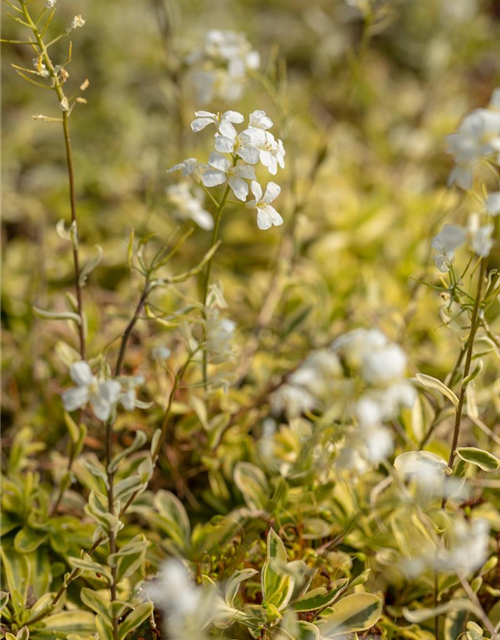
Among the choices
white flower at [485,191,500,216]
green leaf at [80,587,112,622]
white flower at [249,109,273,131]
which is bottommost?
green leaf at [80,587,112,622]

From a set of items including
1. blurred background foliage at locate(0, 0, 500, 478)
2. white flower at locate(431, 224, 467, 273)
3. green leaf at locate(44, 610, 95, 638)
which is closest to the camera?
white flower at locate(431, 224, 467, 273)

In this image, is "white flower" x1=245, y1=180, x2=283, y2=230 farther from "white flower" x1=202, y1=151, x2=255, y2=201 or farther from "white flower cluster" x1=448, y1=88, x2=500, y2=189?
"white flower cluster" x1=448, y1=88, x2=500, y2=189

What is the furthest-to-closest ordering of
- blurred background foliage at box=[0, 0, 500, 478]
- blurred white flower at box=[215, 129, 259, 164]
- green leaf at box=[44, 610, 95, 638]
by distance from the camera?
blurred background foliage at box=[0, 0, 500, 478] → green leaf at box=[44, 610, 95, 638] → blurred white flower at box=[215, 129, 259, 164]

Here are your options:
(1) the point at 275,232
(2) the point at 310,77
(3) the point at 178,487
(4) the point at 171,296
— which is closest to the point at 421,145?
(1) the point at 275,232

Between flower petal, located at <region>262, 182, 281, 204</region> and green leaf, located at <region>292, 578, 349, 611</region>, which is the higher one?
flower petal, located at <region>262, 182, 281, 204</region>

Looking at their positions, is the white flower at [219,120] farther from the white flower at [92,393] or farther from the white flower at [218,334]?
the white flower at [92,393]

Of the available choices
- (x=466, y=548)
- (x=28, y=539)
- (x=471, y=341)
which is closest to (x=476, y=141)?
(x=471, y=341)

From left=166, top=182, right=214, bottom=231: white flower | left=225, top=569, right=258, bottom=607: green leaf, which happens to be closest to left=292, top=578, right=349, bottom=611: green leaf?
left=225, top=569, right=258, bottom=607: green leaf
